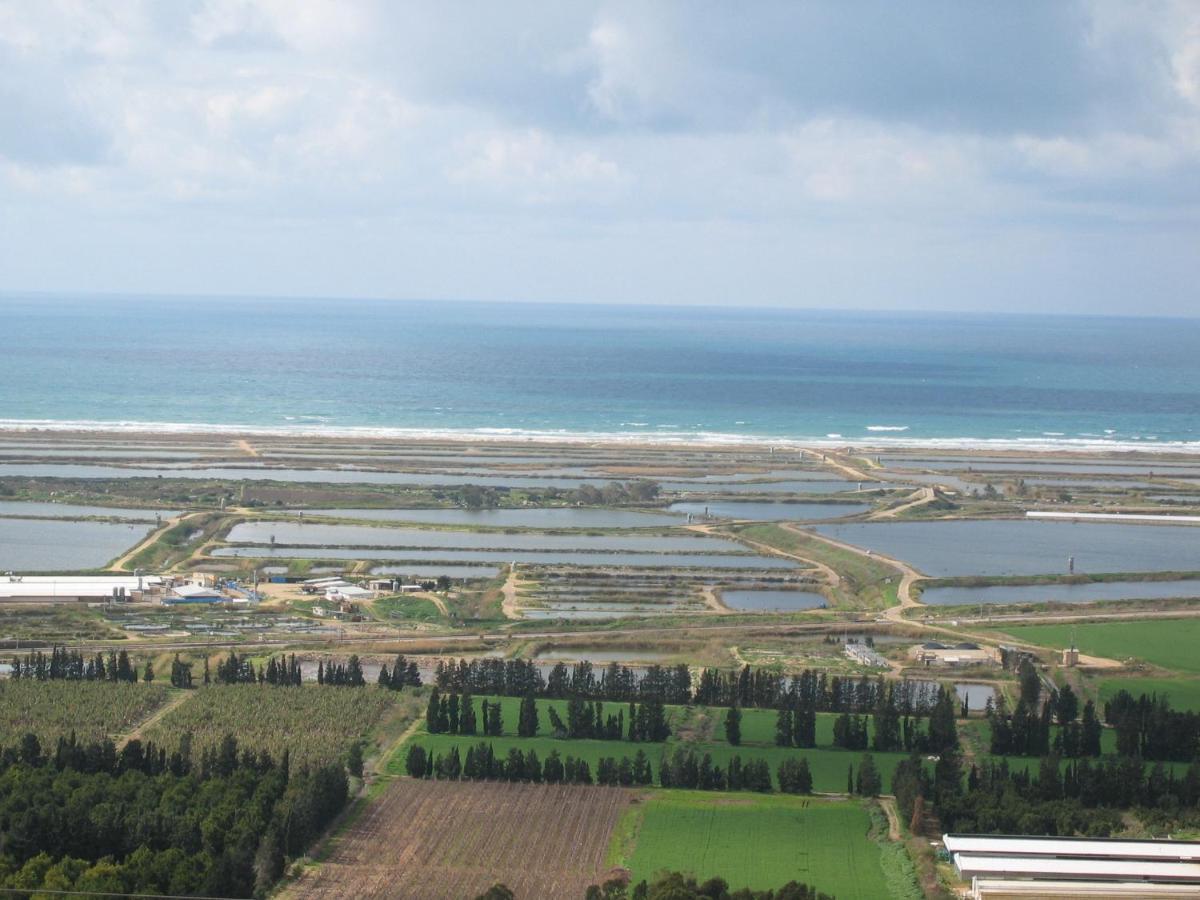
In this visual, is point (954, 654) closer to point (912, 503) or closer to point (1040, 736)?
point (1040, 736)

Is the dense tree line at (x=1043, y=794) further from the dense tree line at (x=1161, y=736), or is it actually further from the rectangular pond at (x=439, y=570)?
the rectangular pond at (x=439, y=570)

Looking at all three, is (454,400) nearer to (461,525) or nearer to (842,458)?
(842,458)

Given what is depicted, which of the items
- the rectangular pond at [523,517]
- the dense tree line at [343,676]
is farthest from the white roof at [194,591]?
the rectangular pond at [523,517]

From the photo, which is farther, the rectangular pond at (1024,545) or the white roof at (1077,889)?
the rectangular pond at (1024,545)

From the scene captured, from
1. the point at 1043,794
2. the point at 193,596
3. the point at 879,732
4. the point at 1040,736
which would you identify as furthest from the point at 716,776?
the point at 193,596

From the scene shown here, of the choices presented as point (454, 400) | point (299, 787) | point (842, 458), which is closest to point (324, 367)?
point (454, 400)
